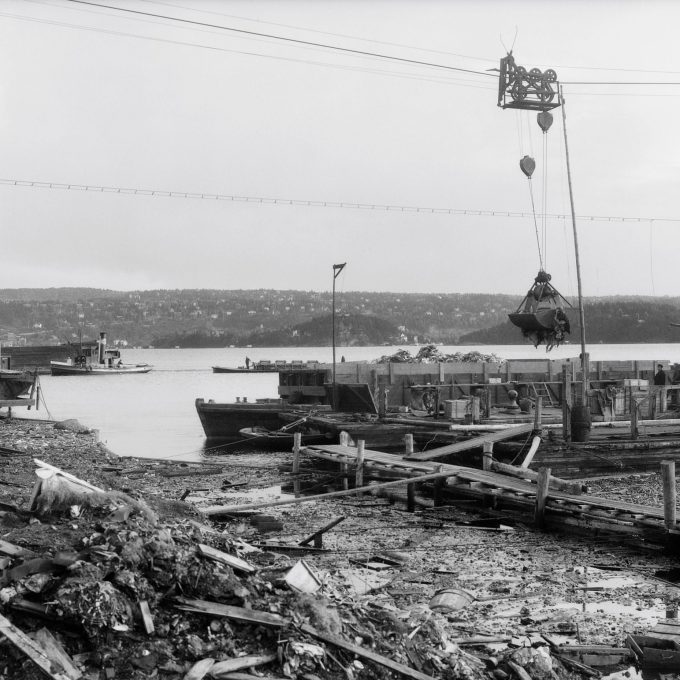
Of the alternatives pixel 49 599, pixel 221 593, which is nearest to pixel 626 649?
pixel 221 593

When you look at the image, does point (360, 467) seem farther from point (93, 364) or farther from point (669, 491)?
point (93, 364)

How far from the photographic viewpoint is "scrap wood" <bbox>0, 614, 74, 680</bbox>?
6.73m

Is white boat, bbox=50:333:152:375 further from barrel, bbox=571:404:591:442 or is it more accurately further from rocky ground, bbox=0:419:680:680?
rocky ground, bbox=0:419:680:680

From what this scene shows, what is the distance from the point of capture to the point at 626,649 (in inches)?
359

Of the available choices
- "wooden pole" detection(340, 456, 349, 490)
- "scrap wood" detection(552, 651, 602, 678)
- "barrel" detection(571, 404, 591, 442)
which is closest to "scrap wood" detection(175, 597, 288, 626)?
"scrap wood" detection(552, 651, 602, 678)

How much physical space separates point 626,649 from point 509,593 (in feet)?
9.96

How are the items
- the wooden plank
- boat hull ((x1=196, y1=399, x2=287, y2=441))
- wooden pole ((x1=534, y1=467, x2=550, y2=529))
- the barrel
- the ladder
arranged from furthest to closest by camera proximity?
boat hull ((x1=196, y1=399, x2=287, y2=441)) < the ladder < the barrel < the wooden plank < wooden pole ((x1=534, y1=467, x2=550, y2=529))

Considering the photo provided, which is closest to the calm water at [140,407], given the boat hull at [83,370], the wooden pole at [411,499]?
the boat hull at [83,370]

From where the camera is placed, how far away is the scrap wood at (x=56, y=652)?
22.3 ft

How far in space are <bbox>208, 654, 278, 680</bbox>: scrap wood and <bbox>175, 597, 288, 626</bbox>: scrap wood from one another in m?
0.37

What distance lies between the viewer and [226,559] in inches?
331

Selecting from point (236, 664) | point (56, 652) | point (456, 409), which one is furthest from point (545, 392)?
point (56, 652)

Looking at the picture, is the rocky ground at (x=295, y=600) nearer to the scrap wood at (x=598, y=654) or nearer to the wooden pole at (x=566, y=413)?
the scrap wood at (x=598, y=654)

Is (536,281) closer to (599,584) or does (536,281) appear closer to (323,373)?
(599,584)
